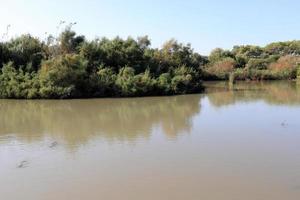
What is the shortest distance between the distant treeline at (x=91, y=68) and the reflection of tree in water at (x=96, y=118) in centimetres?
138

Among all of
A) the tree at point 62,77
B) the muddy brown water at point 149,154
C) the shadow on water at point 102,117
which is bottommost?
the muddy brown water at point 149,154

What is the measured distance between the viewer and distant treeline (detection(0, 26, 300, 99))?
21.4 m

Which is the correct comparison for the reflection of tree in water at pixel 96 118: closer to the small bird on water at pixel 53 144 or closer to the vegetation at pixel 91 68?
the small bird on water at pixel 53 144

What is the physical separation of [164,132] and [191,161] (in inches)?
139

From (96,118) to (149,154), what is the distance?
5900mm

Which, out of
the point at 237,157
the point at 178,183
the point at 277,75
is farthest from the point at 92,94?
the point at 277,75

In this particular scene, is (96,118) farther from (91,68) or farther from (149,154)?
(91,68)

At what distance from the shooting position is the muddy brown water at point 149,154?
696cm

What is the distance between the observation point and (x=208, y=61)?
47469mm

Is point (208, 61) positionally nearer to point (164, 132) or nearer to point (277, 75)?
point (277, 75)

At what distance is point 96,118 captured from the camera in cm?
1495

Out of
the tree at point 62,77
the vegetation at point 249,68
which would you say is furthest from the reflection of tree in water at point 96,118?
the vegetation at point 249,68

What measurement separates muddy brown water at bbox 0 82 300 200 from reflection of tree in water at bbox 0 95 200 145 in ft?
0.10

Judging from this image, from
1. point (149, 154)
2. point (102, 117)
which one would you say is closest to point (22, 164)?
point (149, 154)
